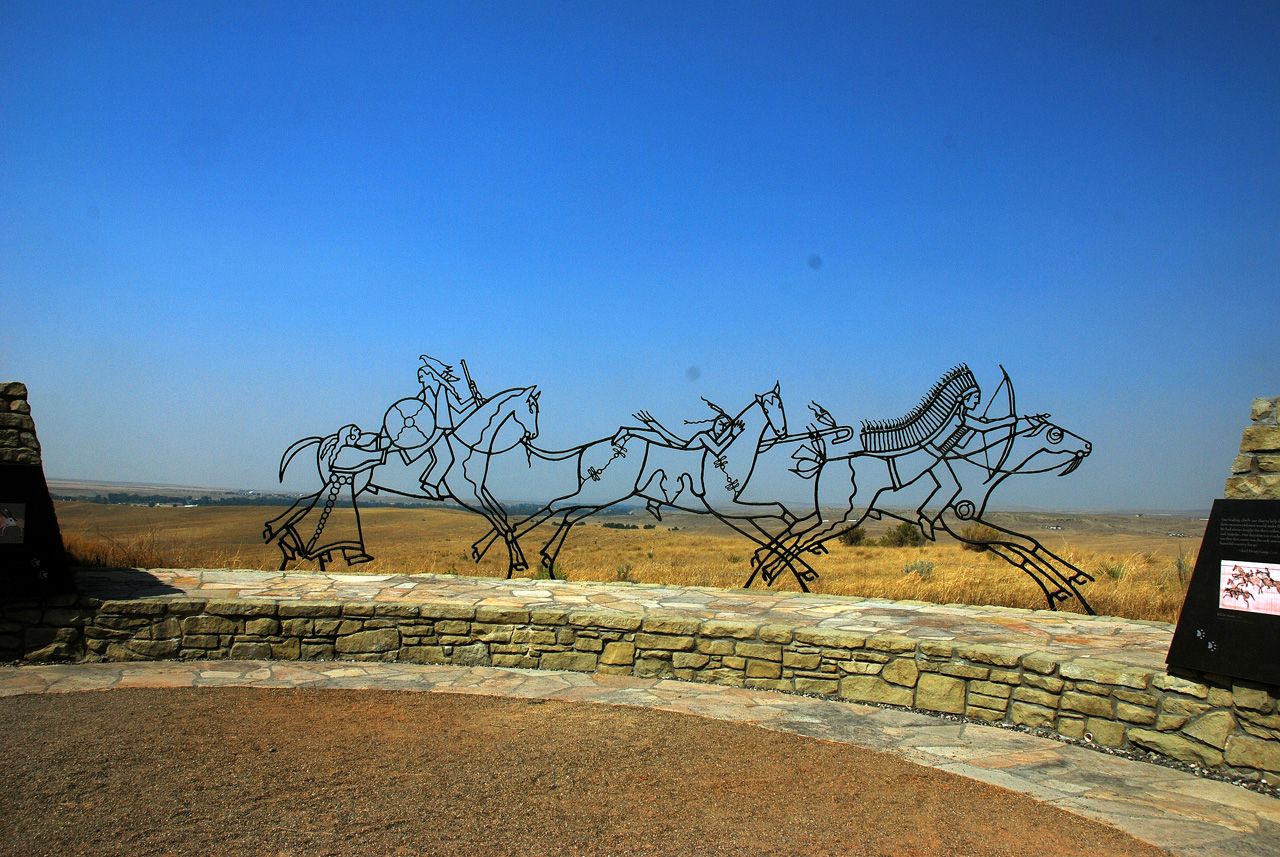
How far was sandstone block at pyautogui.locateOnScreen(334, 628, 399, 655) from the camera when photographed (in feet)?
25.5

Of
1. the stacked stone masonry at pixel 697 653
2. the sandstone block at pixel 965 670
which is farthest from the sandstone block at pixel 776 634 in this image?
the sandstone block at pixel 965 670

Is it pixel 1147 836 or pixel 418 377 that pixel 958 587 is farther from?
pixel 418 377

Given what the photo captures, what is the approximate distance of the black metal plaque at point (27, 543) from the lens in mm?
7301

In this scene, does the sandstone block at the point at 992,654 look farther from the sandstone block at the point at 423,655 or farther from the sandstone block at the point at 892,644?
the sandstone block at the point at 423,655

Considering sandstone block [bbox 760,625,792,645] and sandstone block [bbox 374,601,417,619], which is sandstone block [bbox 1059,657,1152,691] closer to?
sandstone block [bbox 760,625,792,645]

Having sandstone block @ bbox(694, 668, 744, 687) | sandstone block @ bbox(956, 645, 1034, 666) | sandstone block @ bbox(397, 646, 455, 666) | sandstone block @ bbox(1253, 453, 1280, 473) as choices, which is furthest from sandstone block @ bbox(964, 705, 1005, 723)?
sandstone block @ bbox(397, 646, 455, 666)

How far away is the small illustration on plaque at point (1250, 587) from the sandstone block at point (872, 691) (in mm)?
2352

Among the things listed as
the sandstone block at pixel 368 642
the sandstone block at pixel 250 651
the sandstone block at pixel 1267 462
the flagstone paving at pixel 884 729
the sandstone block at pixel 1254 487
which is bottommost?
the flagstone paving at pixel 884 729

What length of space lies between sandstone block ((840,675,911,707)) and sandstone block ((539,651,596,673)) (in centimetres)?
228

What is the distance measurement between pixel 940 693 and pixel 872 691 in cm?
53

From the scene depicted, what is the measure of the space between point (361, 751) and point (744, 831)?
8.16 feet

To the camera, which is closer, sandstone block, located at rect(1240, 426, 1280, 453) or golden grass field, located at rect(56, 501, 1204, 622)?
sandstone block, located at rect(1240, 426, 1280, 453)

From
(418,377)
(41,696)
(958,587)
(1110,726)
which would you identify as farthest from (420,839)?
(958,587)

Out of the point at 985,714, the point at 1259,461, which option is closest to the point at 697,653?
the point at 985,714
